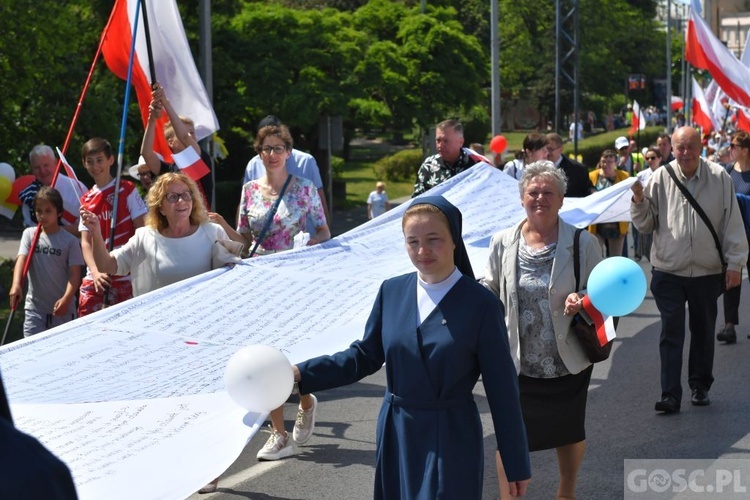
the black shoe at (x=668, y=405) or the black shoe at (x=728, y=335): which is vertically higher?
the black shoe at (x=668, y=405)

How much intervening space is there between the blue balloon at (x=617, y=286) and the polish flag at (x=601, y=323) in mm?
243

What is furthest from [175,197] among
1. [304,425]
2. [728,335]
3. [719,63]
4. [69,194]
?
[719,63]

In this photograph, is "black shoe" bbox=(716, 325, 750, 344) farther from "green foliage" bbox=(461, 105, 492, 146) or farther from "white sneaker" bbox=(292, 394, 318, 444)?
"green foliage" bbox=(461, 105, 492, 146)

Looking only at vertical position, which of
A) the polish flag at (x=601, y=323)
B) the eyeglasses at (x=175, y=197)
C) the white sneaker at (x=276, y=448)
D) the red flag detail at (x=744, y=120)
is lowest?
the white sneaker at (x=276, y=448)

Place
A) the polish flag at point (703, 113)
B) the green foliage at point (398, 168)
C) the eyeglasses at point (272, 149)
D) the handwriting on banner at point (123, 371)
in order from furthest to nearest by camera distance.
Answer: the green foliage at point (398, 168), the polish flag at point (703, 113), the eyeglasses at point (272, 149), the handwriting on banner at point (123, 371)

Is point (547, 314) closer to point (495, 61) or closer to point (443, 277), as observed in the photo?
point (443, 277)

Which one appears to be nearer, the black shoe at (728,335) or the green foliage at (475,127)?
the black shoe at (728,335)

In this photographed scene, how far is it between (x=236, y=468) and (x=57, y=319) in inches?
73.7

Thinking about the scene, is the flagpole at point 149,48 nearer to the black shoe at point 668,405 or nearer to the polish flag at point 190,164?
the polish flag at point 190,164

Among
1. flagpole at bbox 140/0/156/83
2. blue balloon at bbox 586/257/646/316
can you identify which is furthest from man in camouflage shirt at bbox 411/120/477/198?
blue balloon at bbox 586/257/646/316

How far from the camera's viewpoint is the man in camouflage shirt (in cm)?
925

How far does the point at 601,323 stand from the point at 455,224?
1.62m

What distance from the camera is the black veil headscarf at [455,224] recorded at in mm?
4418

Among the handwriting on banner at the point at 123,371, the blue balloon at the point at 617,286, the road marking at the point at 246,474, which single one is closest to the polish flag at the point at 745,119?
the road marking at the point at 246,474
